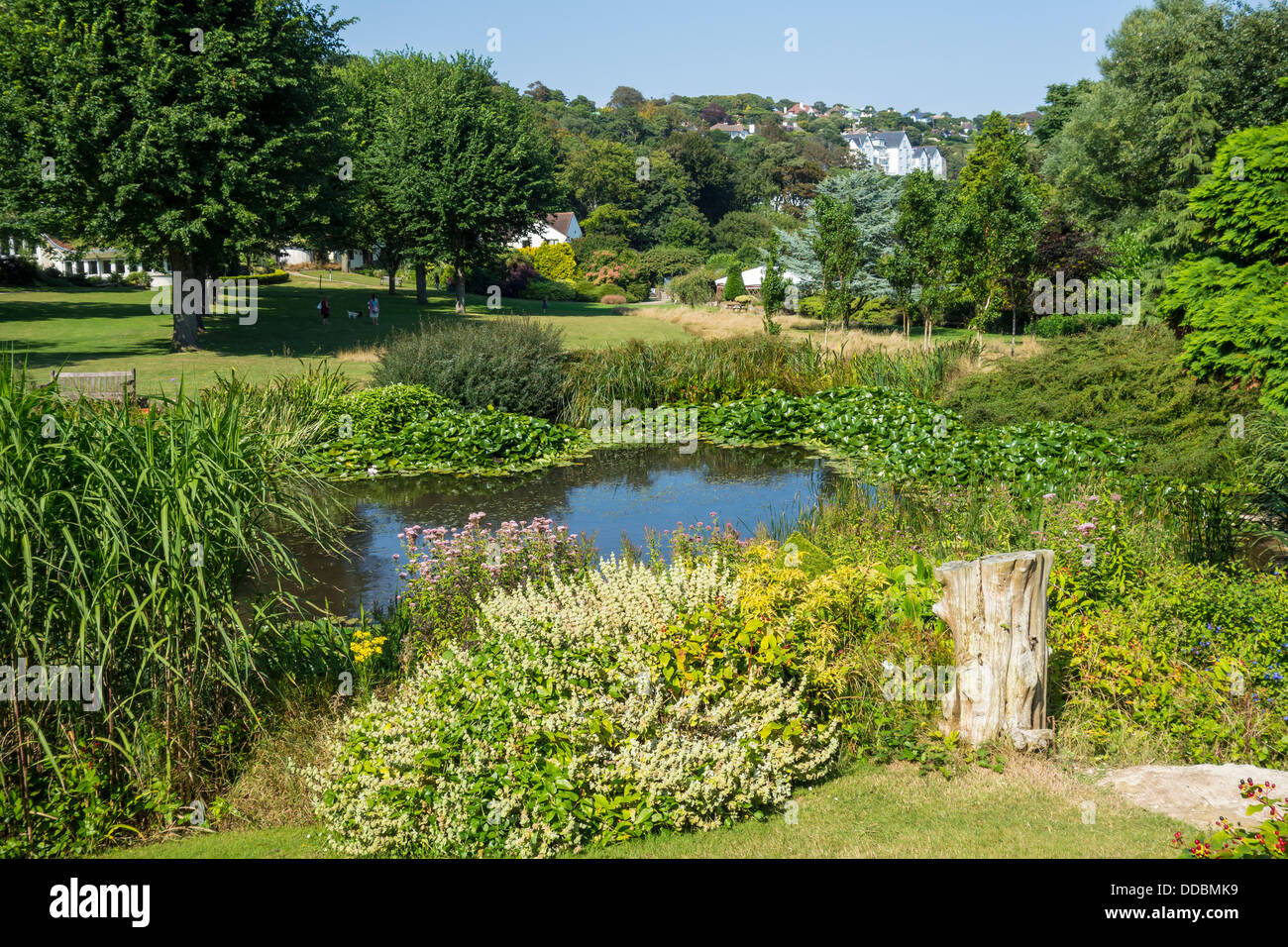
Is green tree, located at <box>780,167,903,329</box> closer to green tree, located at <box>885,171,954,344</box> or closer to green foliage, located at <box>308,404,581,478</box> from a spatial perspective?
green tree, located at <box>885,171,954,344</box>

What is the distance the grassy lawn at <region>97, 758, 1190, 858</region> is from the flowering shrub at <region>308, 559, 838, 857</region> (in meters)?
0.16

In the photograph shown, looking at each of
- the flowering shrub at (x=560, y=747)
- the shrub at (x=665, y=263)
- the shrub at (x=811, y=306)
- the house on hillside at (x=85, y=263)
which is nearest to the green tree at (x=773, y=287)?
the shrub at (x=811, y=306)

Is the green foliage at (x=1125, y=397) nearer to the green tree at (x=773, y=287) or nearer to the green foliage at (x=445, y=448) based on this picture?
the green foliage at (x=445, y=448)

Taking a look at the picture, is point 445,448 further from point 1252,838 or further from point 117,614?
point 1252,838

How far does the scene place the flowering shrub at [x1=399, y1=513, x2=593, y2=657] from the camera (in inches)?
285

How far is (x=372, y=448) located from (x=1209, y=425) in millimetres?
12014

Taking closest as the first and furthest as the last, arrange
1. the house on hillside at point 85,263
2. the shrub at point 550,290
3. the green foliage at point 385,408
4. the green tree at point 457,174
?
the green foliage at point 385,408 < the green tree at point 457,174 < the house on hillside at point 85,263 < the shrub at point 550,290

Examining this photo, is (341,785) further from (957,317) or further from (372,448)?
(957,317)

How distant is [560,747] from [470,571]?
347 centimetres

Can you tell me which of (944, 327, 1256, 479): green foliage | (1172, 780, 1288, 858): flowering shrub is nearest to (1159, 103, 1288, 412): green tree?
(944, 327, 1256, 479): green foliage

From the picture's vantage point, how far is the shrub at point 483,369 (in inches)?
690

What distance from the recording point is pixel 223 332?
31.2m

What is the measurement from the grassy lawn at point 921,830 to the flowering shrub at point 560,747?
0.16 meters

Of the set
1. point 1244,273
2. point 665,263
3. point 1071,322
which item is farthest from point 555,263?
point 1244,273
